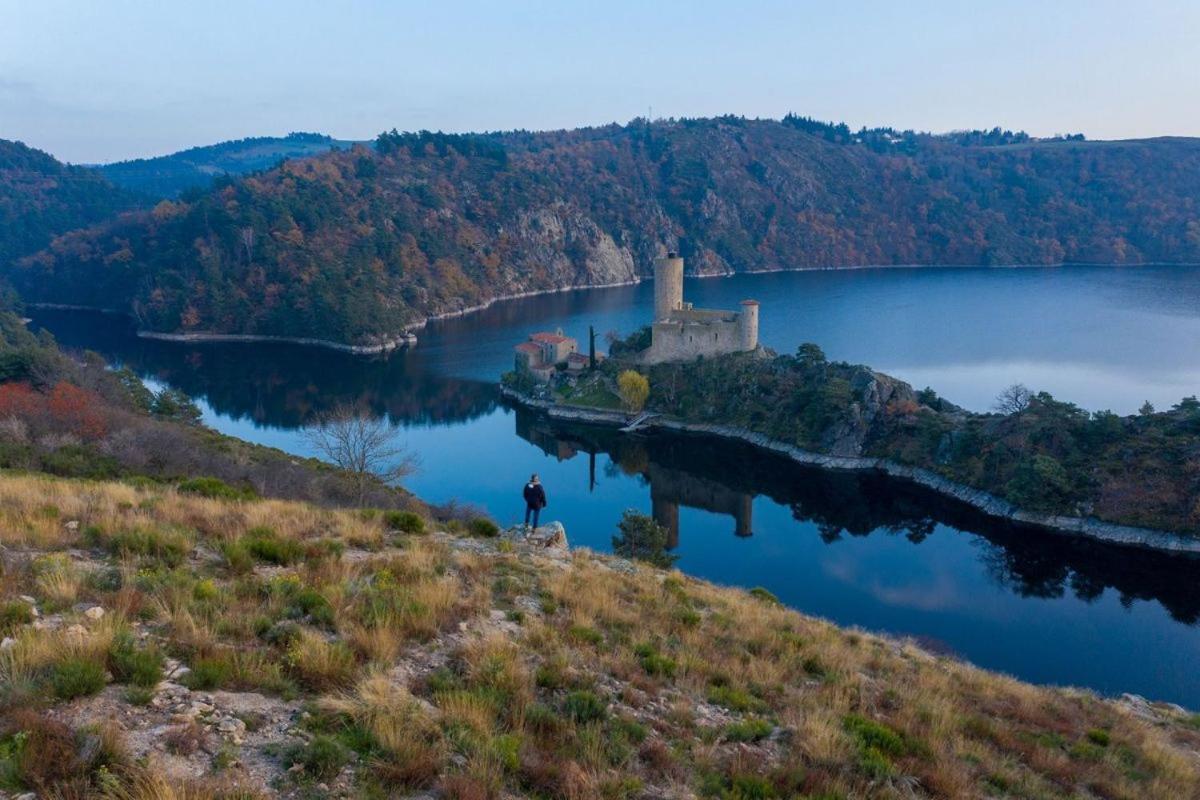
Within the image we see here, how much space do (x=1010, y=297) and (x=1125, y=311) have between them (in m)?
15.7

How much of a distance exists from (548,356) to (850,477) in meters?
27.7

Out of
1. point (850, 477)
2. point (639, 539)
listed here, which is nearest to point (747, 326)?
point (850, 477)

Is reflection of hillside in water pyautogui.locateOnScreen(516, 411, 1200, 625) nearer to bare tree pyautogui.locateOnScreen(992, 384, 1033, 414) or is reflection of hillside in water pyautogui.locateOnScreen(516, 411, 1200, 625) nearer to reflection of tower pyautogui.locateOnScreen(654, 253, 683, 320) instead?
bare tree pyautogui.locateOnScreen(992, 384, 1033, 414)

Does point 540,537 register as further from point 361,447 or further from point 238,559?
point 361,447

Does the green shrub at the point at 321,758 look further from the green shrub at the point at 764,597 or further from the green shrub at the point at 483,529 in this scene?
the green shrub at the point at 764,597

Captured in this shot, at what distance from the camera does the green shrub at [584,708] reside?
5688 mm

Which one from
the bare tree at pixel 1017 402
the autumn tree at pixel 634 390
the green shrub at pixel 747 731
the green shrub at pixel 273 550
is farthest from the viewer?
the autumn tree at pixel 634 390

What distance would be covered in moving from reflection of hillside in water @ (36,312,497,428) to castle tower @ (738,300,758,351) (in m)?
19.3

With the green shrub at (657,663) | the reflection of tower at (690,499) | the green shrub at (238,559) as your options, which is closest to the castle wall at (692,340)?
the reflection of tower at (690,499)

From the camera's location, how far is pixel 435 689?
5.68 metres

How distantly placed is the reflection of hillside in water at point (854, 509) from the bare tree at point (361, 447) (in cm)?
963

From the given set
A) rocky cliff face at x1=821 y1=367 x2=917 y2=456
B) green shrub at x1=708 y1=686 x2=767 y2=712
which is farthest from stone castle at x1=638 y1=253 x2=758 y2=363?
green shrub at x1=708 y1=686 x2=767 y2=712

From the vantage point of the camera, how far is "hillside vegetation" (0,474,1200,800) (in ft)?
14.5

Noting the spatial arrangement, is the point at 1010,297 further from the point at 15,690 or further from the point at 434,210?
the point at 15,690
